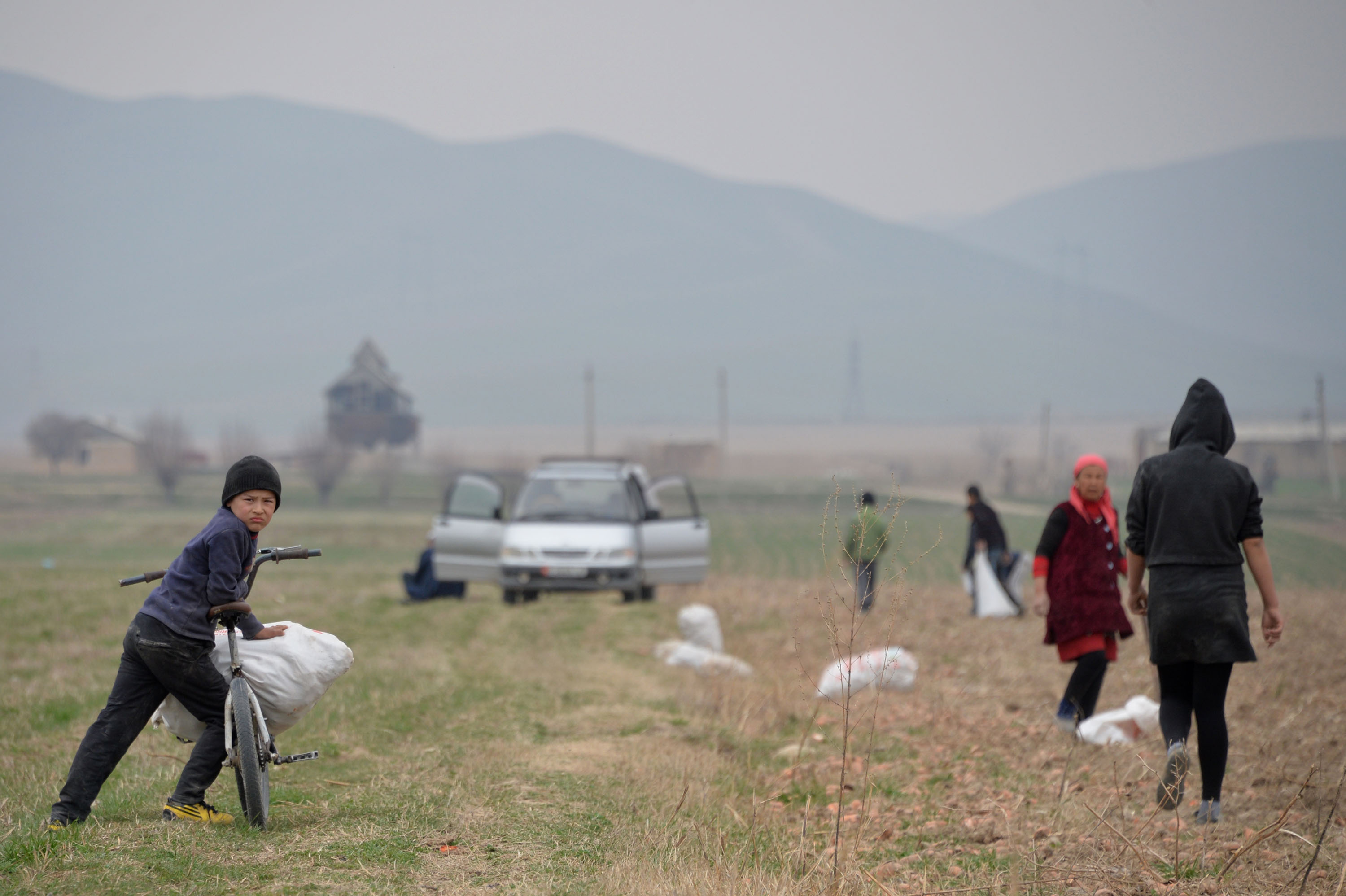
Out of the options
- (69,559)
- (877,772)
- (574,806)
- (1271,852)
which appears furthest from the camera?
(69,559)

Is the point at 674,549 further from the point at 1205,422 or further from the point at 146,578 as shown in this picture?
the point at 146,578

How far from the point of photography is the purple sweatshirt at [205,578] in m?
5.23

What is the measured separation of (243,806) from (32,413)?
665 ft

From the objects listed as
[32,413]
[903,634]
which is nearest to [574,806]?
[903,634]

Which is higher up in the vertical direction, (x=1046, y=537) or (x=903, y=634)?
(x=1046, y=537)

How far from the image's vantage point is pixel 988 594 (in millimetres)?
16828

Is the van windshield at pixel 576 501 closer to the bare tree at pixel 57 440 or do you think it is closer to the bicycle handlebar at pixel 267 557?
the bicycle handlebar at pixel 267 557

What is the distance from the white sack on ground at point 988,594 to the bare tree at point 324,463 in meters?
50.9

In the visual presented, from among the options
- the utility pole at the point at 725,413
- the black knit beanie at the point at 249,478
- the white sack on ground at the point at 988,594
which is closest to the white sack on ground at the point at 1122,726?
the black knit beanie at the point at 249,478

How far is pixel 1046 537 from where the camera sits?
25.7ft

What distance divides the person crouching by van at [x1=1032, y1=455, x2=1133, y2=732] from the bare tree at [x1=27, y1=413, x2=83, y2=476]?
90.2m

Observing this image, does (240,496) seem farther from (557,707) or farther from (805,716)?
(805,716)

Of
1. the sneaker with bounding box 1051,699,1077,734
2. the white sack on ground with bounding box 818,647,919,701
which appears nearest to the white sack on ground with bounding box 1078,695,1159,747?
the sneaker with bounding box 1051,699,1077,734

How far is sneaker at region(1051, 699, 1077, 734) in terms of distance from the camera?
316 inches
